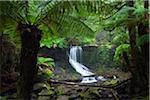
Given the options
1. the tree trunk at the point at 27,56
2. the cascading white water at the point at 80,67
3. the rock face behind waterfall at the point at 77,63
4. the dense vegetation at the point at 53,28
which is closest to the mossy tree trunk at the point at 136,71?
the dense vegetation at the point at 53,28

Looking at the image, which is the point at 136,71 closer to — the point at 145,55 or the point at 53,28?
the point at 145,55

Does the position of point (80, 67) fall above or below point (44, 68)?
below

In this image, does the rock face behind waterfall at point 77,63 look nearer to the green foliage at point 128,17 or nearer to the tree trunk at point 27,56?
the green foliage at point 128,17

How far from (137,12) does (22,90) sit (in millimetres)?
→ 1944

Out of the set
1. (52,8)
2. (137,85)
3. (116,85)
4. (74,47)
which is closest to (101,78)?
(116,85)

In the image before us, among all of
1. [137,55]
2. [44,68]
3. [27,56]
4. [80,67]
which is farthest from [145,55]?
[80,67]

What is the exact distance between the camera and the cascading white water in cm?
702

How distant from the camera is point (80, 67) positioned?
8.59 metres

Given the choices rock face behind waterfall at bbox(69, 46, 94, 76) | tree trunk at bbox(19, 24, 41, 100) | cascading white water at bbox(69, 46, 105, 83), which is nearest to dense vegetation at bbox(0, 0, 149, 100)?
tree trunk at bbox(19, 24, 41, 100)

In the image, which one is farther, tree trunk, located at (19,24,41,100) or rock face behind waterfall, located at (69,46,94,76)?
rock face behind waterfall, located at (69,46,94,76)

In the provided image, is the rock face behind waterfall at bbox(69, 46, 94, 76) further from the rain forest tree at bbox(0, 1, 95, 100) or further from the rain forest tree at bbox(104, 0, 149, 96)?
the rain forest tree at bbox(0, 1, 95, 100)

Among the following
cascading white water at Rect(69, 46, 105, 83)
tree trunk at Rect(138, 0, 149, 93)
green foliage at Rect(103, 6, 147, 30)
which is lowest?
cascading white water at Rect(69, 46, 105, 83)

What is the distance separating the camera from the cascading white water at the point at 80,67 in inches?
276

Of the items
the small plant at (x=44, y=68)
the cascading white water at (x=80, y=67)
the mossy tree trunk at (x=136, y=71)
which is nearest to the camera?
the mossy tree trunk at (x=136, y=71)
